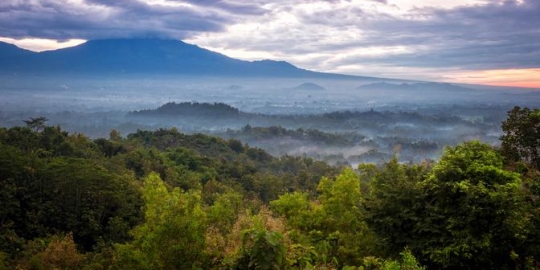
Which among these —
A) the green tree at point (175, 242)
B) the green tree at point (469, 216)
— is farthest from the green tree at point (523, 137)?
the green tree at point (175, 242)

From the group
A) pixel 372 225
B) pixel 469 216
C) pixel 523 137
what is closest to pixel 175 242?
pixel 372 225

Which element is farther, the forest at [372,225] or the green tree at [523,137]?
the green tree at [523,137]

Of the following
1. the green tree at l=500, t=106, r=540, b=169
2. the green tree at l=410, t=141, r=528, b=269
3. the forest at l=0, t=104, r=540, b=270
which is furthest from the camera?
the green tree at l=500, t=106, r=540, b=169

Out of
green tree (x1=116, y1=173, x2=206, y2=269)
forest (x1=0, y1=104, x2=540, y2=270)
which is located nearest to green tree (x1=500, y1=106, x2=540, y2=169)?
forest (x1=0, y1=104, x2=540, y2=270)

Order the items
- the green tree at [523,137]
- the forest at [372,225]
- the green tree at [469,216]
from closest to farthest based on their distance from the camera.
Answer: the forest at [372,225] < the green tree at [469,216] < the green tree at [523,137]

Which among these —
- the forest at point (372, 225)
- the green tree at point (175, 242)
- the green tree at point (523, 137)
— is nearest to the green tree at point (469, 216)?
the forest at point (372, 225)

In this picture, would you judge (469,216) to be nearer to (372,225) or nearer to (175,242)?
(372,225)

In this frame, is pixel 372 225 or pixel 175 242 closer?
pixel 175 242

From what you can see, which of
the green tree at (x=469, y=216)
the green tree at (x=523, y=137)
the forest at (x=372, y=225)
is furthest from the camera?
the green tree at (x=523, y=137)

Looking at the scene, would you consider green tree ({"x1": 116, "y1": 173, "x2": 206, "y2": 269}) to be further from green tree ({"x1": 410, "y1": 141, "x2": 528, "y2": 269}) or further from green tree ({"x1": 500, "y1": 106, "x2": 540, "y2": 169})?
green tree ({"x1": 500, "y1": 106, "x2": 540, "y2": 169})

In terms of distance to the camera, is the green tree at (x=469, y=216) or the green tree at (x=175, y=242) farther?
the green tree at (x=469, y=216)

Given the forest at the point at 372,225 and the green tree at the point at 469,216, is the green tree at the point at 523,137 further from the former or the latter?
the green tree at the point at 469,216

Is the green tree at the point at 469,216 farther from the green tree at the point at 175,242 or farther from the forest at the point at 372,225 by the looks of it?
the green tree at the point at 175,242

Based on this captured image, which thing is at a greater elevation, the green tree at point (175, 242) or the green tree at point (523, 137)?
the green tree at point (523, 137)
